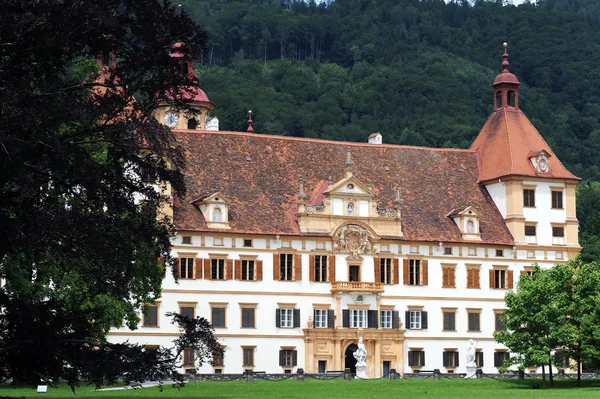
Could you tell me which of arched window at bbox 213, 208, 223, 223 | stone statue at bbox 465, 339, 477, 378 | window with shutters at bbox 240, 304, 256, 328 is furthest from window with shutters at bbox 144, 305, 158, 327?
stone statue at bbox 465, 339, 477, 378

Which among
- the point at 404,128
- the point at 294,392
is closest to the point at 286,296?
the point at 294,392

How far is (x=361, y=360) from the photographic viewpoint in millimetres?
78000

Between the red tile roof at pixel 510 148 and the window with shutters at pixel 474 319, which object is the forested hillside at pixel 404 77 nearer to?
the red tile roof at pixel 510 148

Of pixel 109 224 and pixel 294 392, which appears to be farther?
pixel 294 392

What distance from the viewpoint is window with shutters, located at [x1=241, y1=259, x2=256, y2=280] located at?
80812mm

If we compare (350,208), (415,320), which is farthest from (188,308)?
(415,320)

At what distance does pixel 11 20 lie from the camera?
1347 inches

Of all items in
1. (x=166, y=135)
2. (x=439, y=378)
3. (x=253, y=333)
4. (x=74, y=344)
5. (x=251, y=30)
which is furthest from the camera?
(x=251, y=30)

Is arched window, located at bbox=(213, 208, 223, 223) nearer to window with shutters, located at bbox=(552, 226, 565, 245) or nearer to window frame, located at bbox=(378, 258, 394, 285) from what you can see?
window frame, located at bbox=(378, 258, 394, 285)

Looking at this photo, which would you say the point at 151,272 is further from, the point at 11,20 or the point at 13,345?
the point at 11,20

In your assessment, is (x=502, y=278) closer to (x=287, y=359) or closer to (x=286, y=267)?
(x=286, y=267)

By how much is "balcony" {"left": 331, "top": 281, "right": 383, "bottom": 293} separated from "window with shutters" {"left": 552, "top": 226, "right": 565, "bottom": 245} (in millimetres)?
13124

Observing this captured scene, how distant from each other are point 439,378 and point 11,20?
45686 mm

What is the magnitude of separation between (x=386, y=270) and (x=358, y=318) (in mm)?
3678
